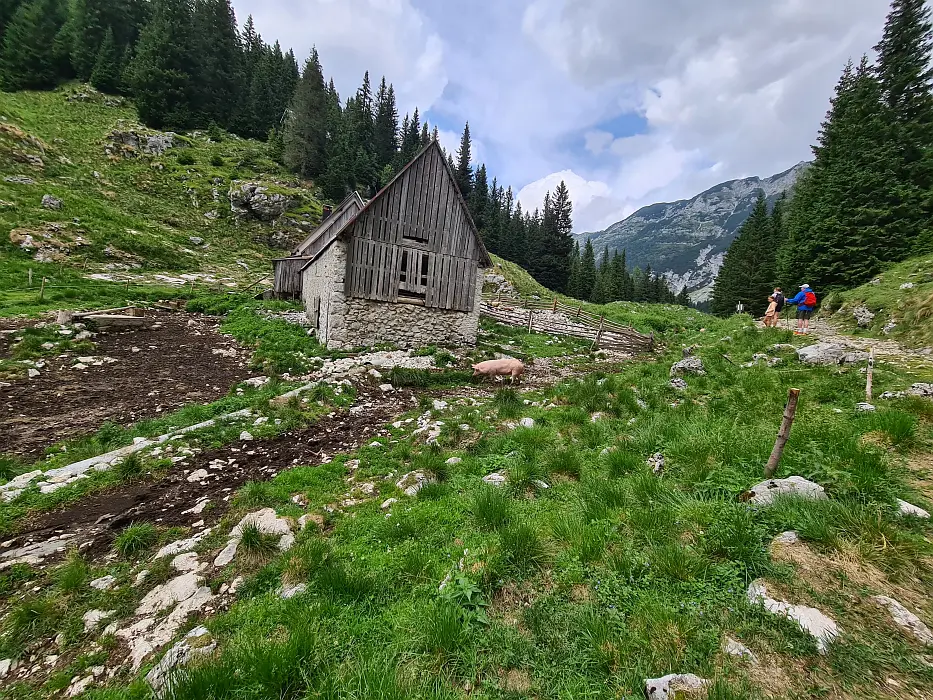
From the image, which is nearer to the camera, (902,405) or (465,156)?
(902,405)

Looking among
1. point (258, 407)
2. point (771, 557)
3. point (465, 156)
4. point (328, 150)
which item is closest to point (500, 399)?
point (258, 407)

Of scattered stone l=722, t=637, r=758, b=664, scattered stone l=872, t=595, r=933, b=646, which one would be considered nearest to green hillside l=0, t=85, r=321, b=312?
scattered stone l=722, t=637, r=758, b=664

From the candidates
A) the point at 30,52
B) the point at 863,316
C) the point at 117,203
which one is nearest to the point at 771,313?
the point at 863,316

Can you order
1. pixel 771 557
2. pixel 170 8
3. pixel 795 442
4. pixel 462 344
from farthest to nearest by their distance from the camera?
pixel 170 8 → pixel 462 344 → pixel 795 442 → pixel 771 557

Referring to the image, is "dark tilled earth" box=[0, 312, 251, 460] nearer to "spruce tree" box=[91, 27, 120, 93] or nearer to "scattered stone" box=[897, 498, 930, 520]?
"scattered stone" box=[897, 498, 930, 520]

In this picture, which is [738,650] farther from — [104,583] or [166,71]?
[166,71]

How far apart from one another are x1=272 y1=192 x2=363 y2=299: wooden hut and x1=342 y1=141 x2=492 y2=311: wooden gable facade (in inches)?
543

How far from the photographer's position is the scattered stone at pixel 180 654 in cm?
313

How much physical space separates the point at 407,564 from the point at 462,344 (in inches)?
604

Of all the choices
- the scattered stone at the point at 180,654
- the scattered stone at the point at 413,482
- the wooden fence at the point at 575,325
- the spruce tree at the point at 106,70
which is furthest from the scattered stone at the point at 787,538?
the spruce tree at the point at 106,70

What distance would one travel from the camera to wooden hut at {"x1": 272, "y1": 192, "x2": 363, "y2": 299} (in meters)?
29.3

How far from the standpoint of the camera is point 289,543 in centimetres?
504

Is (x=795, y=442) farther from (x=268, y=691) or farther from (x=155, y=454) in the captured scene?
(x=155, y=454)

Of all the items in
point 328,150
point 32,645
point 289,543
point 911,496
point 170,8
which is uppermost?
point 170,8
